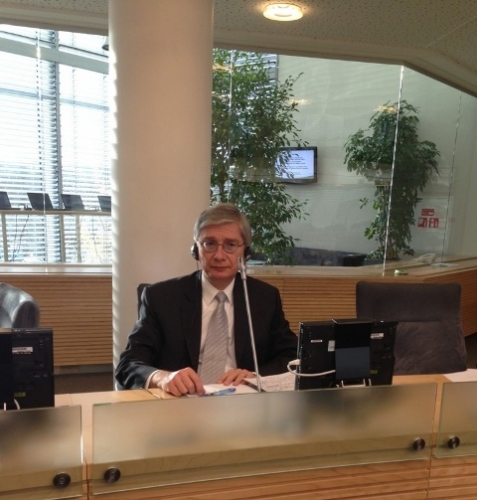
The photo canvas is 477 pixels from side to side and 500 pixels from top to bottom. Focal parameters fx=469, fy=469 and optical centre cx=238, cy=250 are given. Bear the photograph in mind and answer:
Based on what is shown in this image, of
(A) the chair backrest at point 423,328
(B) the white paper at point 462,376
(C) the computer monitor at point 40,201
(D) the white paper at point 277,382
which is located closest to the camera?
(D) the white paper at point 277,382

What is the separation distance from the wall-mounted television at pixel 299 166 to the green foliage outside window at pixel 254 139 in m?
0.04

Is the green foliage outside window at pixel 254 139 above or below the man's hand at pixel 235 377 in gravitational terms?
above

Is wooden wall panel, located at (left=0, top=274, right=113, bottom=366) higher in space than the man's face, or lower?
lower

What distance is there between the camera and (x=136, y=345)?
1.72 m

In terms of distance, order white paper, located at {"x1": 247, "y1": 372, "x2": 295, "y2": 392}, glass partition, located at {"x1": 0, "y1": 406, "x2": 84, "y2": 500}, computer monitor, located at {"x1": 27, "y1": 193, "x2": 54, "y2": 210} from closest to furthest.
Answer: glass partition, located at {"x1": 0, "y1": 406, "x2": 84, "y2": 500}, white paper, located at {"x1": 247, "y1": 372, "x2": 295, "y2": 392}, computer monitor, located at {"x1": 27, "y1": 193, "x2": 54, "y2": 210}

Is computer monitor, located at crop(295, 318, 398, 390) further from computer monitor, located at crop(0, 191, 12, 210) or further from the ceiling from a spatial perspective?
computer monitor, located at crop(0, 191, 12, 210)

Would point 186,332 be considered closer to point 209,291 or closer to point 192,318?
point 192,318

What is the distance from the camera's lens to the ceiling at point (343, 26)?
3178mm

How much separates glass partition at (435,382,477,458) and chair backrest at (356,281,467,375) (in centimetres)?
92

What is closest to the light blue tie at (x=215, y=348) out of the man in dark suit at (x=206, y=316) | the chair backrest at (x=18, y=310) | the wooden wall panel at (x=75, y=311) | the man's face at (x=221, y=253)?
the man in dark suit at (x=206, y=316)

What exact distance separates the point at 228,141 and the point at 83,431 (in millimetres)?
3268

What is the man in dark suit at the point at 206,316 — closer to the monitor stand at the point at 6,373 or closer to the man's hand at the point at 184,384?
the man's hand at the point at 184,384

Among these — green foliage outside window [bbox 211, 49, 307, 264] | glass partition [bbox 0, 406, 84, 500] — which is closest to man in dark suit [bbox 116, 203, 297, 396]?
glass partition [bbox 0, 406, 84, 500]

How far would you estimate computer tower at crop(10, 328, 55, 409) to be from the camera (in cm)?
106
